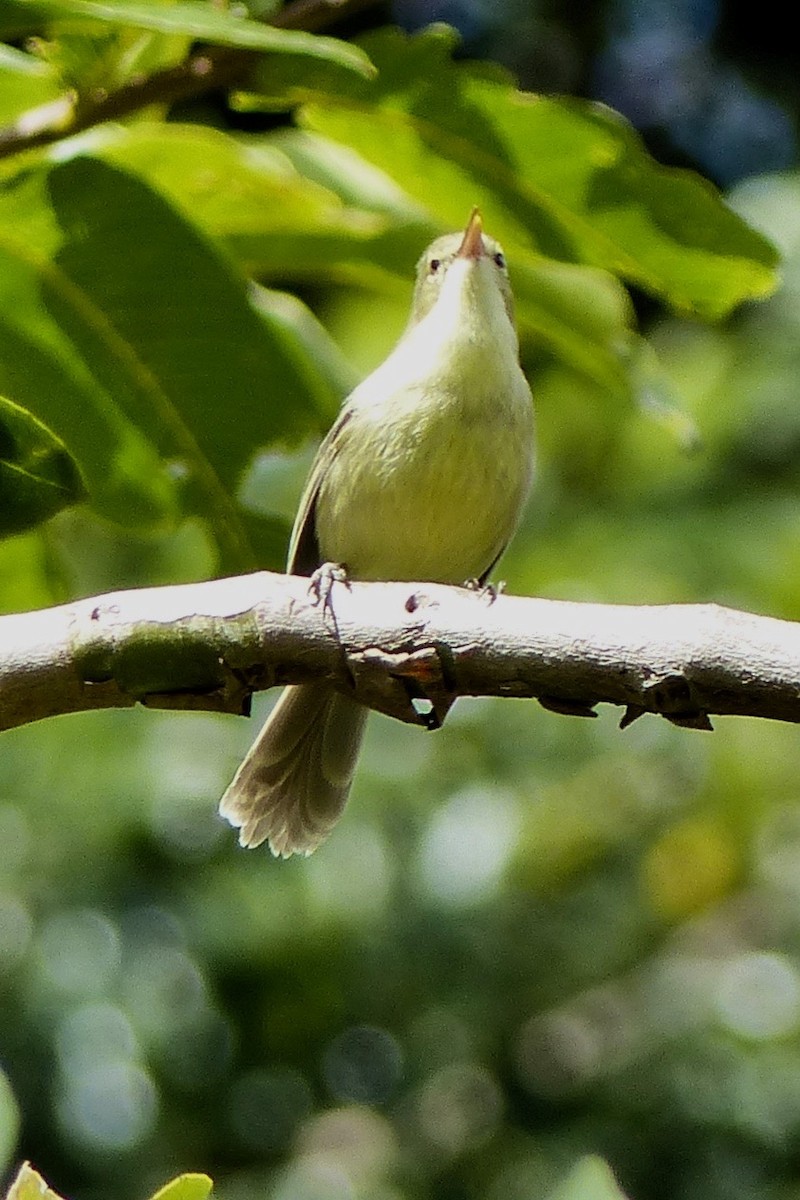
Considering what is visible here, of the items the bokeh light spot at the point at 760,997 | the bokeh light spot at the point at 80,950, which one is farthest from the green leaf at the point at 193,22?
the bokeh light spot at the point at 760,997

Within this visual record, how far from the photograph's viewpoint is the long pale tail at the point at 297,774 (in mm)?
3062

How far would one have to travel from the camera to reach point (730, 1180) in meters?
4.87

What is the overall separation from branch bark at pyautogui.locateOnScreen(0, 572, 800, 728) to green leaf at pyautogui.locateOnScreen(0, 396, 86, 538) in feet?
0.35

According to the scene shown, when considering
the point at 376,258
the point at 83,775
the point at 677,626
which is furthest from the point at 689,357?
the point at 677,626

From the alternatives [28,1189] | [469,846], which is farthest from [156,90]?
[469,846]

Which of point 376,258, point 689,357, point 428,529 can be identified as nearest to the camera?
point 376,258

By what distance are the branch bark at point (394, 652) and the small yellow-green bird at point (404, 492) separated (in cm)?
127

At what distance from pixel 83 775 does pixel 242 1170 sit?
4.27 ft

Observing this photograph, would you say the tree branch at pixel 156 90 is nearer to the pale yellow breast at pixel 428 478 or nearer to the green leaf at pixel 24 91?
the green leaf at pixel 24 91

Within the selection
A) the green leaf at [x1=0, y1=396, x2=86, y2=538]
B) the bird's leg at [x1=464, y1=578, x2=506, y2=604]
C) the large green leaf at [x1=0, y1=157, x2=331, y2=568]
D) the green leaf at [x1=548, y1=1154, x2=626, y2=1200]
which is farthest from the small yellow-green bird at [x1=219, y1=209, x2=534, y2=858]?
the green leaf at [x1=548, y1=1154, x2=626, y2=1200]

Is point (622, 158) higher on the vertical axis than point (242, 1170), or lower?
higher

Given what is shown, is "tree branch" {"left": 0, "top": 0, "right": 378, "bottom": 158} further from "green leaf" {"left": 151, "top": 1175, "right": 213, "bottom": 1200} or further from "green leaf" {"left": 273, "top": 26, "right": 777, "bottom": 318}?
"green leaf" {"left": 151, "top": 1175, "right": 213, "bottom": 1200}

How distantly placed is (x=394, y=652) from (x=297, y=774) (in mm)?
1460

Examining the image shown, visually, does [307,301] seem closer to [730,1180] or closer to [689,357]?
[689,357]
